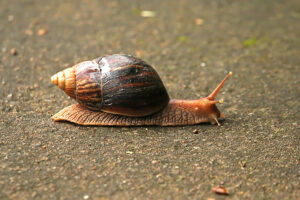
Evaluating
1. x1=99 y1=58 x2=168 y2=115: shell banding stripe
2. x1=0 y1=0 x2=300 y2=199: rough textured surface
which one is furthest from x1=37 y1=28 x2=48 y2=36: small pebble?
x1=99 y1=58 x2=168 y2=115: shell banding stripe

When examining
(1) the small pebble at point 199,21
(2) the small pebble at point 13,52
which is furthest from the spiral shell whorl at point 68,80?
(1) the small pebble at point 199,21

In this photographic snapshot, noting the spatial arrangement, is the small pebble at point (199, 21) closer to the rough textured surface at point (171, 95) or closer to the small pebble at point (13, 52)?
the rough textured surface at point (171, 95)

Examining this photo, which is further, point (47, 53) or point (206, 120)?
point (47, 53)

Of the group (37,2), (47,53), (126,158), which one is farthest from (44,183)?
(37,2)

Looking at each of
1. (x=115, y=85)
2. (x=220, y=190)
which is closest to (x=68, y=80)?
(x=115, y=85)

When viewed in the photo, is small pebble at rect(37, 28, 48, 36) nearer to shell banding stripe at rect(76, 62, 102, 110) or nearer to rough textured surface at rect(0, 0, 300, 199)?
rough textured surface at rect(0, 0, 300, 199)

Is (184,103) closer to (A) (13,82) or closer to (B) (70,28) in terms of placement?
(A) (13,82)

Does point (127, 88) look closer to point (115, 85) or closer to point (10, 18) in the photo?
point (115, 85)
